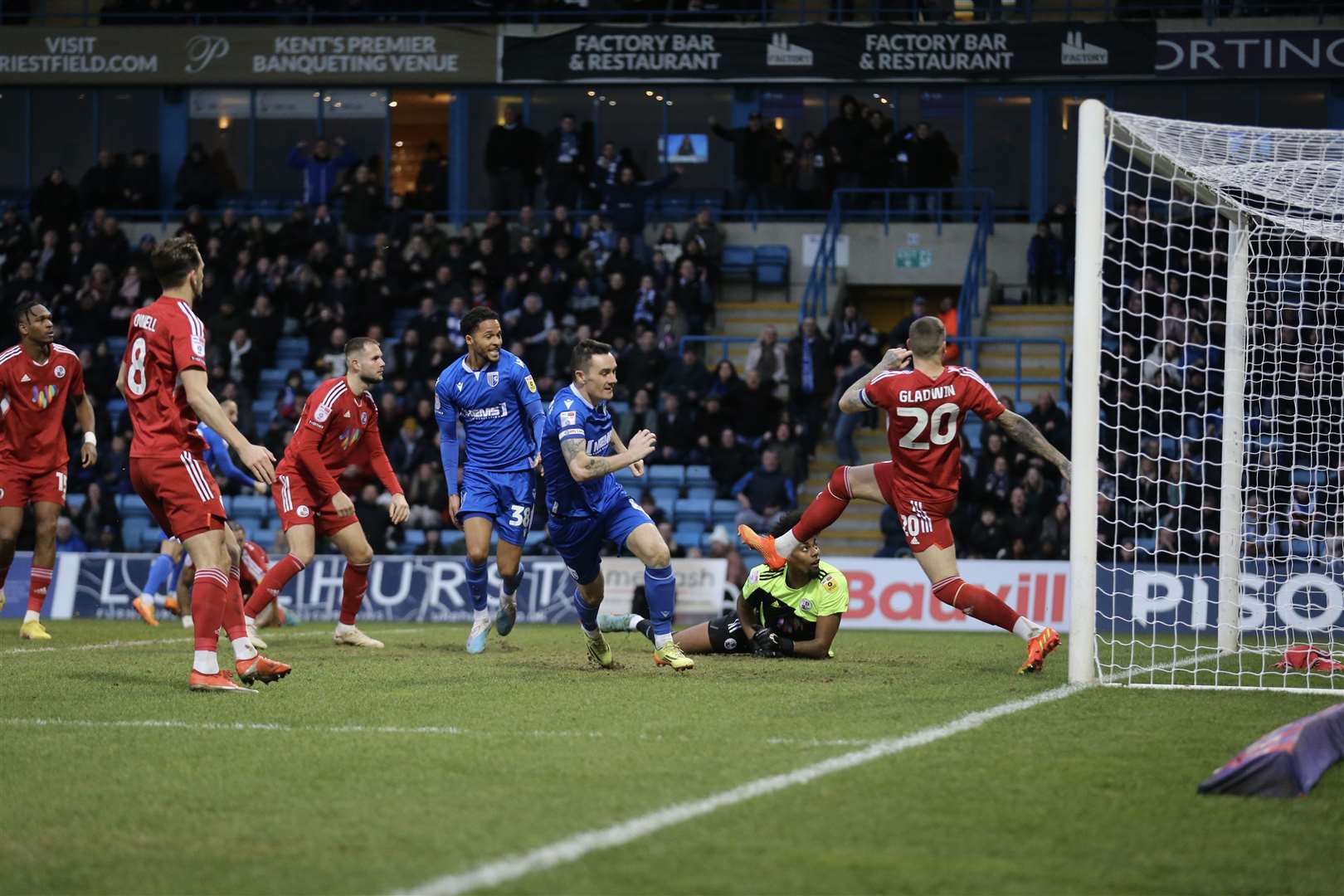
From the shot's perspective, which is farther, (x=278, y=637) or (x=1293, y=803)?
(x=278, y=637)

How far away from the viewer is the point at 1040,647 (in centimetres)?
978

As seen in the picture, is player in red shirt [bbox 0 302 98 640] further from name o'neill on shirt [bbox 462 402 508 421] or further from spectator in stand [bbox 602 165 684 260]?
spectator in stand [bbox 602 165 684 260]

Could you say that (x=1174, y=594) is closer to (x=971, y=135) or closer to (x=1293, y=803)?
(x=1293, y=803)

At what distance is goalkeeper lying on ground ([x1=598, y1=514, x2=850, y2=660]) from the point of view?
11.0 m

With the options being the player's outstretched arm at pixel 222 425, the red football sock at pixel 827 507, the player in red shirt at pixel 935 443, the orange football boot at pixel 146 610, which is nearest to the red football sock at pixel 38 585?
the orange football boot at pixel 146 610

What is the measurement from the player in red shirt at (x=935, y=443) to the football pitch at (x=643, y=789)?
530mm

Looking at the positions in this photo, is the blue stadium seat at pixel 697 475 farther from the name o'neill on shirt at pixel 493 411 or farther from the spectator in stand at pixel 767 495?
the name o'neill on shirt at pixel 493 411

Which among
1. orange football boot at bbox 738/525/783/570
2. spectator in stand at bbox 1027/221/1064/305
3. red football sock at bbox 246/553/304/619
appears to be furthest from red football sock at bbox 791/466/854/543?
spectator in stand at bbox 1027/221/1064/305

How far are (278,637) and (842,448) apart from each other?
959cm

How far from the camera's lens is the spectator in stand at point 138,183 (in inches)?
1123

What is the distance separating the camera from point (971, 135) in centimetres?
2805

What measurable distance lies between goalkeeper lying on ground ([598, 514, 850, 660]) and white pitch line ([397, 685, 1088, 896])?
11.7ft

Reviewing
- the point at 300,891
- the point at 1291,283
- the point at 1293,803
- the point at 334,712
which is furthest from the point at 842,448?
the point at 300,891

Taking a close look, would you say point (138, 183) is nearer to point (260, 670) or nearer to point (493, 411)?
point (493, 411)
